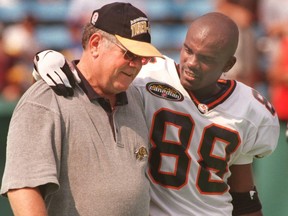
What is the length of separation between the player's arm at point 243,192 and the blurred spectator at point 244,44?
4.03m

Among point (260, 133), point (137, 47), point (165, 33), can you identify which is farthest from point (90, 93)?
point (165, 33)

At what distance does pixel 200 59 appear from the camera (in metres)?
4.40

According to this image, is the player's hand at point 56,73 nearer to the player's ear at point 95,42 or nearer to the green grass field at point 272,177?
the player's ear at point 95,42

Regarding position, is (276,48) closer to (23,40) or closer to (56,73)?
(23,40)

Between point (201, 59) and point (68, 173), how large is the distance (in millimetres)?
1014

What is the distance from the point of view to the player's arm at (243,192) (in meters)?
4.80

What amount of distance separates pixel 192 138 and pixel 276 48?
5.62 m

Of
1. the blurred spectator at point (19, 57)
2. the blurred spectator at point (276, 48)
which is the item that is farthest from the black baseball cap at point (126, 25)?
the blurred spectator at point (19, 57)

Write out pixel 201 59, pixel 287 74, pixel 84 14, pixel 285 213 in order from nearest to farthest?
pixel 201 59, pixel 285 213, pixel 287 74, pixel 84 14

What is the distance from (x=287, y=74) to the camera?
28.3ft

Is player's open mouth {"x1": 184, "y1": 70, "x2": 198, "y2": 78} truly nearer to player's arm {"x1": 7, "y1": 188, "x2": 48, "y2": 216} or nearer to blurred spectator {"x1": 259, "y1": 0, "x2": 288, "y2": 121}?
player's arm {"x1": 7, "y1": 188, "x2": 48, "y2": 216}

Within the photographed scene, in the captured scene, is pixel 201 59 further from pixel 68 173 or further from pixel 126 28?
pixel 68 173

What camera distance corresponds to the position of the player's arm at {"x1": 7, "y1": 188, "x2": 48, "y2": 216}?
3.66 meters

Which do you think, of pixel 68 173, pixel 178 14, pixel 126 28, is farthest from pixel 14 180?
pixel 178 14
